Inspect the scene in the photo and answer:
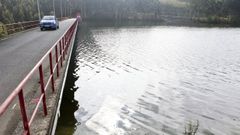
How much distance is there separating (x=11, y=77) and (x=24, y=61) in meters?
3.59

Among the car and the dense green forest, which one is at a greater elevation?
the dense green forest

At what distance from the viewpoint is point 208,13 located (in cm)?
11962

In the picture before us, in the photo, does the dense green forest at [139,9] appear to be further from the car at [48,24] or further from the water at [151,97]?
the water at [151,97]

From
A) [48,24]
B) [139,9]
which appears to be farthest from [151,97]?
[139,9]

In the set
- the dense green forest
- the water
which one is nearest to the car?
the water

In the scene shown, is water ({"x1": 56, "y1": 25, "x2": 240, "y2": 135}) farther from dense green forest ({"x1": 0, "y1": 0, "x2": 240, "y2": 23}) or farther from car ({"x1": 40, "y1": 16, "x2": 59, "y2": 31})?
dense green forest ({"x1": 0, "y1": 0, "x2": 240, "y2": 23})

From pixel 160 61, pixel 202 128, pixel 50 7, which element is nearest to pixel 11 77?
pixel 202 128

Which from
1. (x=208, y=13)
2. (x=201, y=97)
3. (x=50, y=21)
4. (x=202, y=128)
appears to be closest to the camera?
(x=202, y=128)

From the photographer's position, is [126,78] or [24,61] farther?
[126,78]

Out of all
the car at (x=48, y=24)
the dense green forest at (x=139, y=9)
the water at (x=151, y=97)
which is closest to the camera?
the water at (x=151, y=97)

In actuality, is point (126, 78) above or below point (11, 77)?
below

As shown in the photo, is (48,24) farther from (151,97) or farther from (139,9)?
(139,9)

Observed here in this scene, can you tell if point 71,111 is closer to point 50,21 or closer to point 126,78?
point 126,78

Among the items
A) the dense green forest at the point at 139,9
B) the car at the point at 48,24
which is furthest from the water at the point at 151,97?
the dense green forest at the point at 139,9
